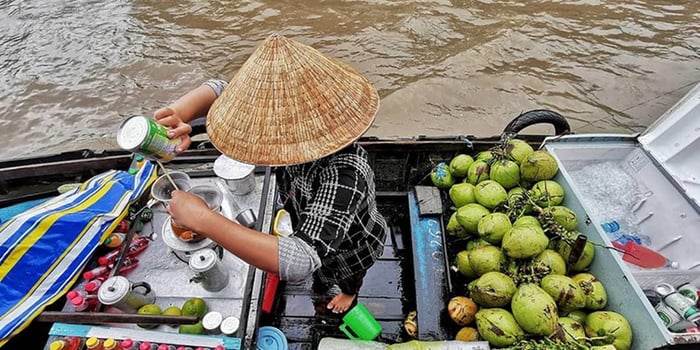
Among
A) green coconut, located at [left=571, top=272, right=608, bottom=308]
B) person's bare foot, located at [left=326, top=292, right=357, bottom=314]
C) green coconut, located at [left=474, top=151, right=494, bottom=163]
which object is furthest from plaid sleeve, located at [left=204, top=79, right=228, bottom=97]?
green coconut, located at [left=571, top=272, right=608, bottom=308]

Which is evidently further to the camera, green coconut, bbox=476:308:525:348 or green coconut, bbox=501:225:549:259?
green coconut, bbox=501:225:549:259

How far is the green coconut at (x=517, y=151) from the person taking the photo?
9.87ft

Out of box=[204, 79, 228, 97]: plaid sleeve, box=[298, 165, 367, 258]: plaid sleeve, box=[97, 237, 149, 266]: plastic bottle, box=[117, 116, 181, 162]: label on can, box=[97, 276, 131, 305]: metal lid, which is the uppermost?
box=[117, 116, 181, 162]: label on can

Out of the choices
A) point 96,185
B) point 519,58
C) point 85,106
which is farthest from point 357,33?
point 96,185

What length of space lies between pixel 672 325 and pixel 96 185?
11.7ft

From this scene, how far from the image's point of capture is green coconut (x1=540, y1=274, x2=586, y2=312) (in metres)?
2.23

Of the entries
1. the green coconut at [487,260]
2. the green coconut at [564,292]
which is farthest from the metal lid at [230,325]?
the green coconut at [564,292]

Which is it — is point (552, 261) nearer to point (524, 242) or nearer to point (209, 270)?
point (524, 242)

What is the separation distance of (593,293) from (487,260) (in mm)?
622

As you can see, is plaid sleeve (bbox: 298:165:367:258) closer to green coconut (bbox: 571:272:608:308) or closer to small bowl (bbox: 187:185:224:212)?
small bowl (bbox: 187:185:224:212)

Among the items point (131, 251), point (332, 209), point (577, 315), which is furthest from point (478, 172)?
point (131, 251)

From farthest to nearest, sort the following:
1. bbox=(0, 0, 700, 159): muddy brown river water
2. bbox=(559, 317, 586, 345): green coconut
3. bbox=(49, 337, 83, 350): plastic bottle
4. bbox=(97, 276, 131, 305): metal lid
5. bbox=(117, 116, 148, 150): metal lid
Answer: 1. bbox=(0, 0, 700, 159): muddy brown river water
2. bbox=(559, 317, 586, 345): green coconut
3. bbox=(97, 276, 131, 305): metal lid
4. bbox=(49, 337, 83, 350): plastic bottle
5. bbox=(117, 116, 148, 150): metal lid

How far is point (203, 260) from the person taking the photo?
1.91m

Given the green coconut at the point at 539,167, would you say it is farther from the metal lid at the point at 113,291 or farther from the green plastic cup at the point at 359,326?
the metal lid at the point at 113,291
